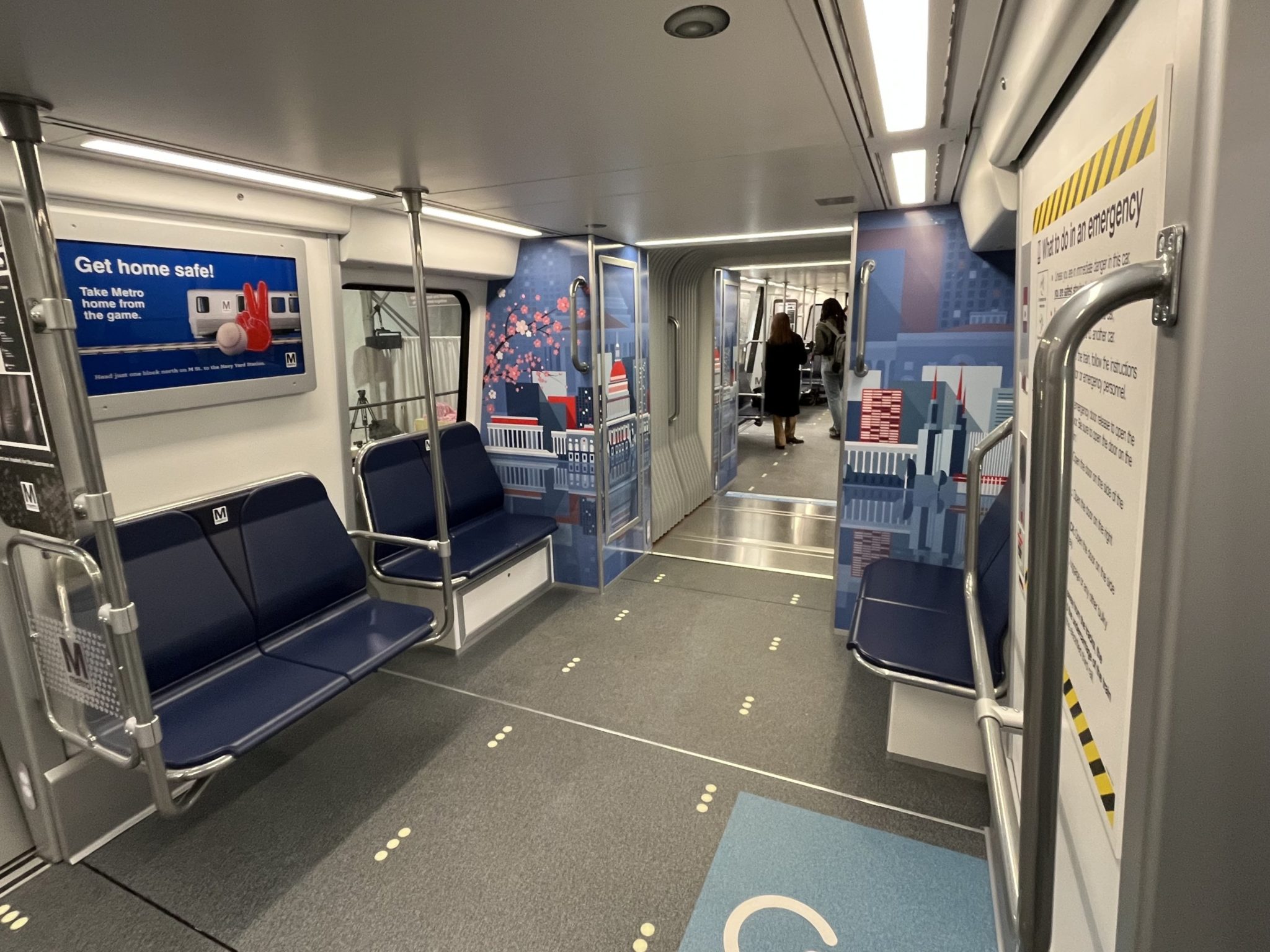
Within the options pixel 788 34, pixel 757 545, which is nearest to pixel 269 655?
A: pixel 788 34

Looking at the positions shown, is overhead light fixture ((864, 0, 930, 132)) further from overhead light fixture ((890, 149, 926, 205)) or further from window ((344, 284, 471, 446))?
window ((344, 284, 471, 446))

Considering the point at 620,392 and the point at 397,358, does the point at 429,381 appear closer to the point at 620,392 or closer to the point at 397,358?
the point at 397,358

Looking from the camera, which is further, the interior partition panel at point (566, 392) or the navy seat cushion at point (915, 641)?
the interior partition panel at point (566, 392)

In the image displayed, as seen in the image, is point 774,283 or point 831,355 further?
point 774,283

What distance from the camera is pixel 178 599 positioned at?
2664mm

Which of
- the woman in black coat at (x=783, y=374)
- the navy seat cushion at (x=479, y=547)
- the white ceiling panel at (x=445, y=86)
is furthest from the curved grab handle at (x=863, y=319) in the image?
the woman in black coat at (x=783, y=374)

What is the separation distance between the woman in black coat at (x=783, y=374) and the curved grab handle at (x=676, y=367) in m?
2.45

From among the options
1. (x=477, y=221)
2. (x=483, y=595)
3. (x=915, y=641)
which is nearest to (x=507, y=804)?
(x=483, y=595)

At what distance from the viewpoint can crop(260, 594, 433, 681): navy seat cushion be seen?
278 cm

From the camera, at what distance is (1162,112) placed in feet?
2.67

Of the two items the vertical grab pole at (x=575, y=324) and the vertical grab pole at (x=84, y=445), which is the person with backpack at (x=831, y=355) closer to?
the vertical grab pole at (x=575, y=324)

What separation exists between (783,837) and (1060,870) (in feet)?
4.51

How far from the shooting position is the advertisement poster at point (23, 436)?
5.85 ft

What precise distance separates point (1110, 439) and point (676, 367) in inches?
210
